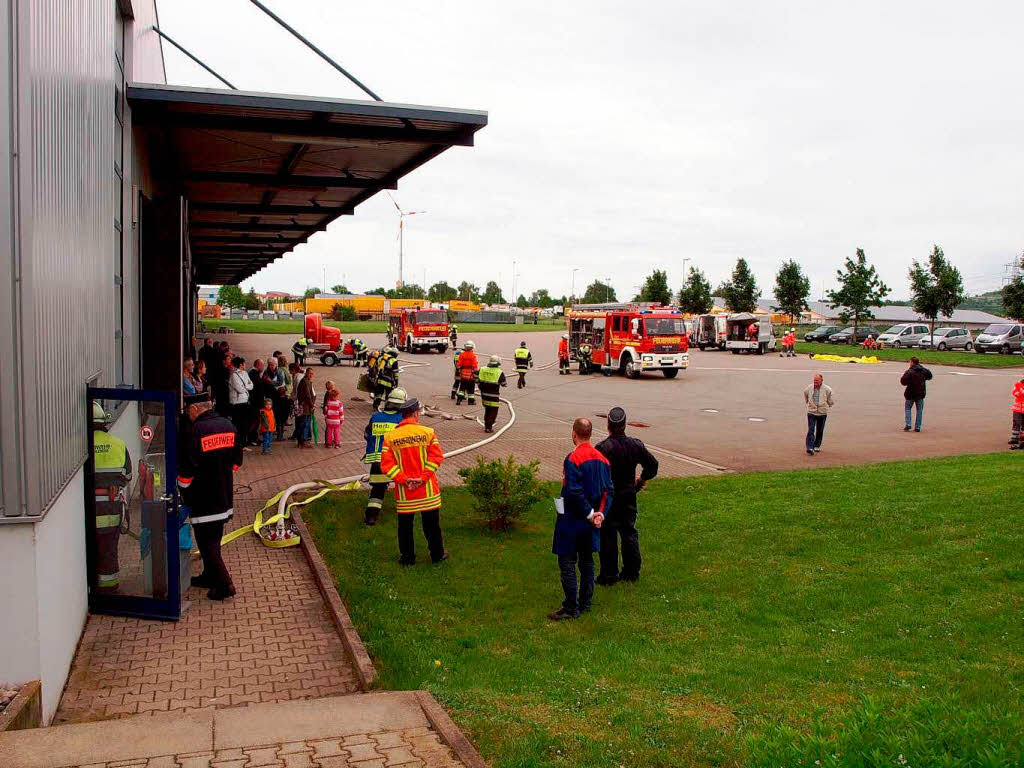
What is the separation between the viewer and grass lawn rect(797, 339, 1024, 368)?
43656mm

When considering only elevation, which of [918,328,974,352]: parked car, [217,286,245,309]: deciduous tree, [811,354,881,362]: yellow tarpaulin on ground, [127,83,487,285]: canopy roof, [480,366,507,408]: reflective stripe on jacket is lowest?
[811,354,881,362]: yellow tarpaulin on ground

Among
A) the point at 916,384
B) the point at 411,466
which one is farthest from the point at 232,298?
the point at 411,466

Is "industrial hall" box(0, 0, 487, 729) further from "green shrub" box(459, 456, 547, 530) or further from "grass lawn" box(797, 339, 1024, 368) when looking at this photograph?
"grass lawn" box(797, 339, 1024, 368)

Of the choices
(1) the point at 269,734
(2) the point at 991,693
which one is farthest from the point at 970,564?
(1) the point at 269,734

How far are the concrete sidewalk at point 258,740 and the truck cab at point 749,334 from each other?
50735 mm

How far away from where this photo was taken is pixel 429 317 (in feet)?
158

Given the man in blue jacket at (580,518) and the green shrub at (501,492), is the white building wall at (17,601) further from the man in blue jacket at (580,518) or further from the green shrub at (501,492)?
the green shrub at (501,492)

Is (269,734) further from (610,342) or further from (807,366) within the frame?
(807,366)

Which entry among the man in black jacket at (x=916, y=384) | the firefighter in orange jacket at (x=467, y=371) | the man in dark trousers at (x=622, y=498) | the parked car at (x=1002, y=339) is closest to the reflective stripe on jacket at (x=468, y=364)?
the firefighter in orange jacket at (x=467, y=371)

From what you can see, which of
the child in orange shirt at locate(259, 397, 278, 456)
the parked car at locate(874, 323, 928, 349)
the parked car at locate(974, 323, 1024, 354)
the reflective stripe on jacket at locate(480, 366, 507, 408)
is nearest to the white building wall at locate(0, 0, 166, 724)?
the child in orange shirt at locate(259, 397, 278, 456)

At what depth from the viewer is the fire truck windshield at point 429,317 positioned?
47.8 metres

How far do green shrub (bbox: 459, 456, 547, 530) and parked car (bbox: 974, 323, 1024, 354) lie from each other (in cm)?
4782

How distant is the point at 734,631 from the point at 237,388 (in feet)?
33.9

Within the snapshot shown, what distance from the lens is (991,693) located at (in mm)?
5035
